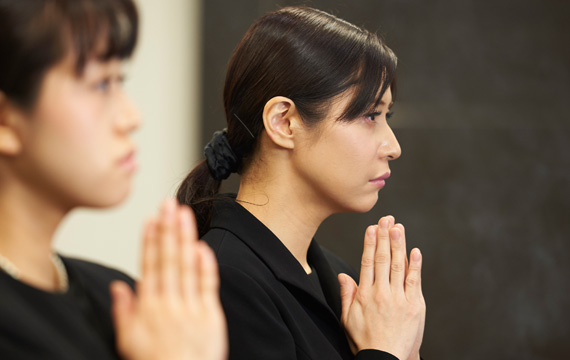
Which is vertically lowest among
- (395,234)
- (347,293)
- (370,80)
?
(347,293)

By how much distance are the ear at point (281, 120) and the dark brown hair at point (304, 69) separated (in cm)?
1

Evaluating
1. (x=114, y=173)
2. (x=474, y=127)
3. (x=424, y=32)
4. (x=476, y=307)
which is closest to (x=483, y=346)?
(x=476, y=307)

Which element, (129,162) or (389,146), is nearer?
(129,162)

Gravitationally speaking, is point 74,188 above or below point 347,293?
above

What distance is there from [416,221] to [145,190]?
987 millimetres

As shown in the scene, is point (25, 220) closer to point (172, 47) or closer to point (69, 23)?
point (69, 23)

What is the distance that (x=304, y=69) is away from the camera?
115 centimetres

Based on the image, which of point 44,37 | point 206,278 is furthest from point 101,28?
point 206,278

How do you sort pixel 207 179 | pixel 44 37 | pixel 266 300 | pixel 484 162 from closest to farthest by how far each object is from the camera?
pixel 44 37, pixel 266 300, pixel 207 179, pixel 484 162

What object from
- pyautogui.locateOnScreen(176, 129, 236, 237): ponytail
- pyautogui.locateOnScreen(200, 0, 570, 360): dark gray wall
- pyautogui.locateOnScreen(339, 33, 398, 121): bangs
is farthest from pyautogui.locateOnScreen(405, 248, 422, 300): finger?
pyautogui.locateOnScreen(200, 0, 570, 360): dark gray wall

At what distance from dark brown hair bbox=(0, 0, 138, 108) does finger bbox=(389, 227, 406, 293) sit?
0.67 metres

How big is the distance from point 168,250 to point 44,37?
0.25 metres

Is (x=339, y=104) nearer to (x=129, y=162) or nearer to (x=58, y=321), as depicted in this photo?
(x=129, y=162)

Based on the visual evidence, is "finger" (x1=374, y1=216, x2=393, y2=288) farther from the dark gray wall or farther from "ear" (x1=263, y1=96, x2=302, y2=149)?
the dark gray wall
